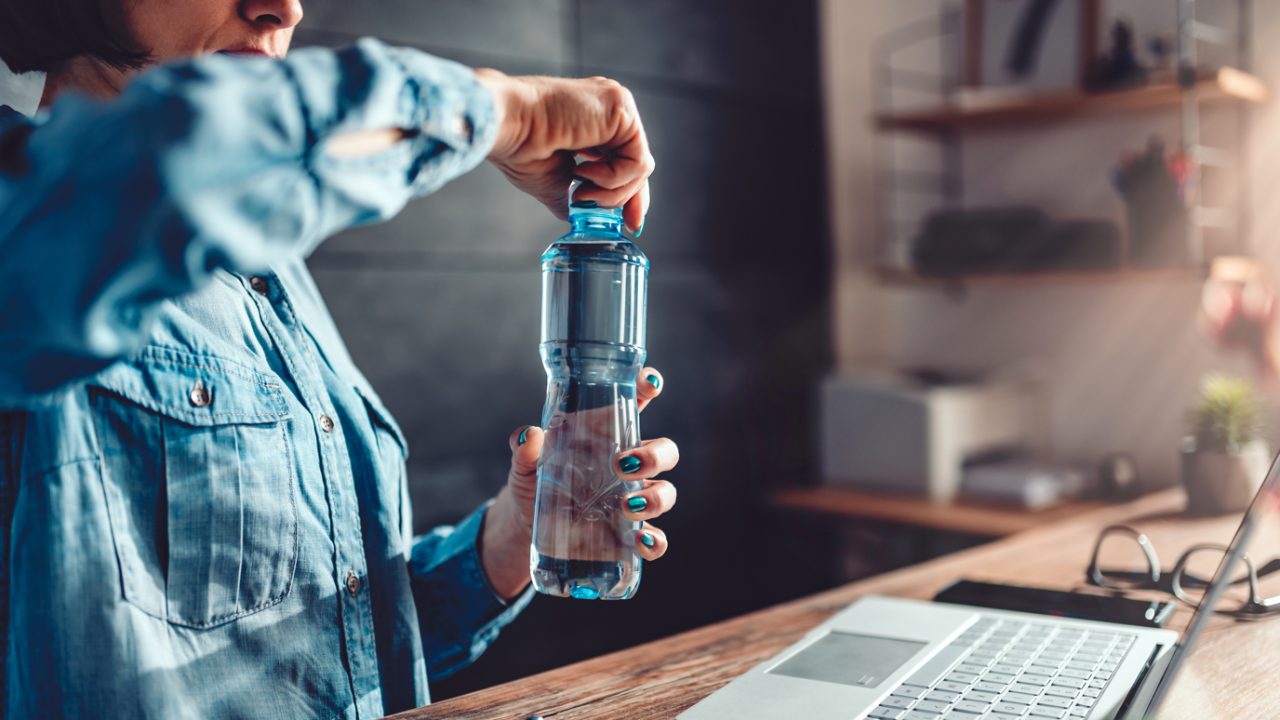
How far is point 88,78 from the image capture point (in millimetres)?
864

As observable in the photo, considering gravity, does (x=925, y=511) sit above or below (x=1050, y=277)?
below

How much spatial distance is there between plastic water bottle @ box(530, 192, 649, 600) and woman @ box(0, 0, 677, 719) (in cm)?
3

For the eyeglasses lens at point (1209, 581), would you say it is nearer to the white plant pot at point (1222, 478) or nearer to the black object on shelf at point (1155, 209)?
the white plant pot at point (1222, 478)

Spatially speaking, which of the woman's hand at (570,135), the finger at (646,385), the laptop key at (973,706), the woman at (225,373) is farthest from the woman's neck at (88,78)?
the laptop key at (973,706)

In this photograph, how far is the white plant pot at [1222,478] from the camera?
1.65 meters

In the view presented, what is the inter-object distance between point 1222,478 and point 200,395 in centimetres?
151

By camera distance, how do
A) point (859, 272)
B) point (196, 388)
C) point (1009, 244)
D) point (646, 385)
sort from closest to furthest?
point (196, 388), point (646, 385), point (1009, 244), point (859, 272)

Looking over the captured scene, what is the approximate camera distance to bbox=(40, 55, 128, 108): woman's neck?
2.82 feet

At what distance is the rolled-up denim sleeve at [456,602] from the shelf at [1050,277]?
5.81ft

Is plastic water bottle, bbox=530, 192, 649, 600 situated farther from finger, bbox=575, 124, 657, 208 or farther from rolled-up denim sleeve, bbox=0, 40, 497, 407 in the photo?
rolled-up denim sleeve, bbox=0, 40, 497, 407

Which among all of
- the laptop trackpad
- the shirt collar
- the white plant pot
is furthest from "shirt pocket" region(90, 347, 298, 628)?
the white plant pot

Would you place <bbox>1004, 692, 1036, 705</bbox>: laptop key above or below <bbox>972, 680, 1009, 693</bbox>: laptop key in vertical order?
above

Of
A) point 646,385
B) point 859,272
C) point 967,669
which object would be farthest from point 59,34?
point 859,272

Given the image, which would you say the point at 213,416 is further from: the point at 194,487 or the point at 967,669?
the point at 967,669
